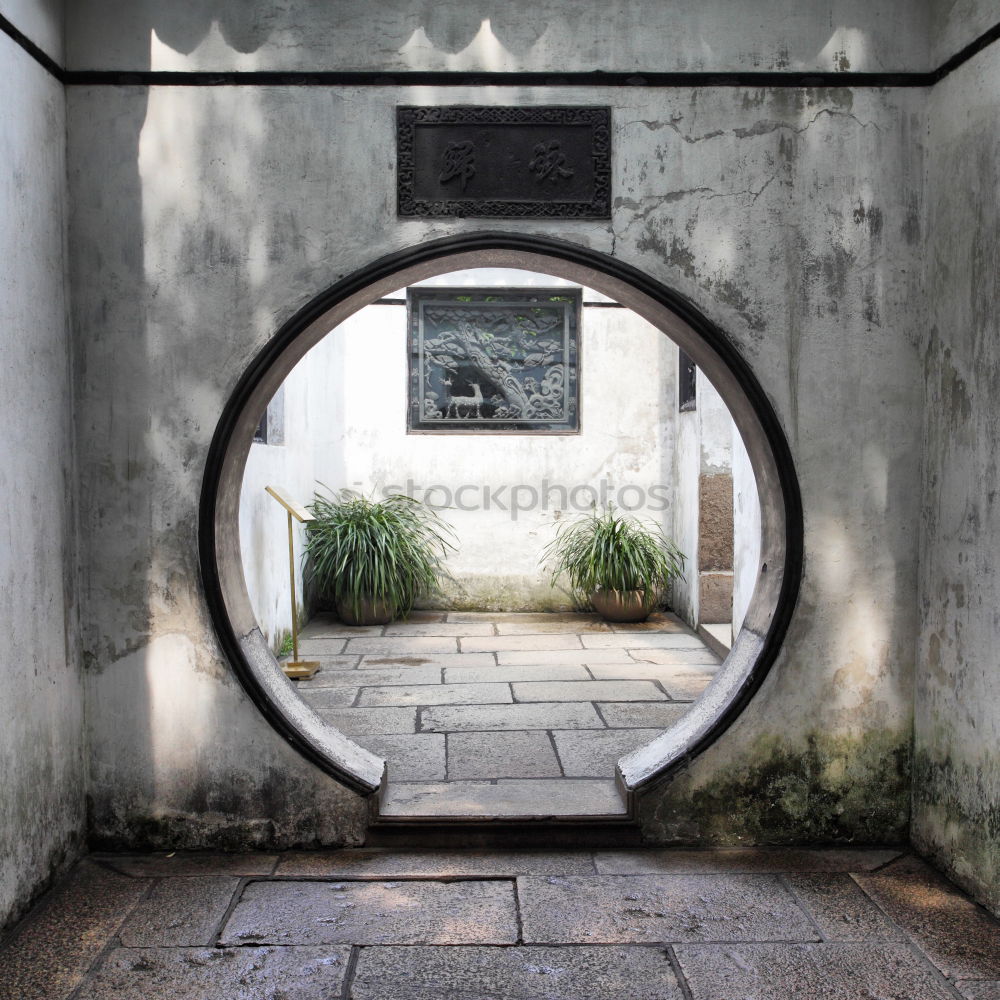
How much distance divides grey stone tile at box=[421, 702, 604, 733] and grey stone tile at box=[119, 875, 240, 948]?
5.13ft

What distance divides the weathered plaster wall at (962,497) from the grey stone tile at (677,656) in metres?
2.85

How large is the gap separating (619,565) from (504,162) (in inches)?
178

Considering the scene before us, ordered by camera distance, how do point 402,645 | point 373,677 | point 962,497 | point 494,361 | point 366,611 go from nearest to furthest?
point 962,497 < point 373,677 < point 402,645 < point 366,611 < point 494,361

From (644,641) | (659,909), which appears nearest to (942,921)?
(659,909)

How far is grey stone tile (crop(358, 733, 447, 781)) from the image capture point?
3.56m

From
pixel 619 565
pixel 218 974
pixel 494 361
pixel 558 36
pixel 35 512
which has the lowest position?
pixel 218 974

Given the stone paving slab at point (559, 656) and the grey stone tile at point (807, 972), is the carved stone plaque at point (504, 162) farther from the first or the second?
the stone paving slab at point (559, 656)

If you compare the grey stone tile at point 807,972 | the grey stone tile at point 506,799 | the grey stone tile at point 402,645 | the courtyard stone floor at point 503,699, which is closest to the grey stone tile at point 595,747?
the courtyard stone floor at point 503,699

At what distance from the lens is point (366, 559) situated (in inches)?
277

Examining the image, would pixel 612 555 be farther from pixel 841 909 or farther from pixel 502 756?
pixel 841 909

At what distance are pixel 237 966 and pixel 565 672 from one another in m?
3.31

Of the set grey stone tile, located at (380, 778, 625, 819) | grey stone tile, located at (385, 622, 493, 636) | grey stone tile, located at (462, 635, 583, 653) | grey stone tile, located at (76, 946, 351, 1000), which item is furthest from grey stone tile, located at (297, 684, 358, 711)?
grey stone tile, located at (76, 946, 351, 1000)

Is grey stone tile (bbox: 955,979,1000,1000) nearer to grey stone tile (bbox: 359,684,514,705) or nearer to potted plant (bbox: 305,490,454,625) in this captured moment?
grey stone tile (bbox: 359,684,514,705)

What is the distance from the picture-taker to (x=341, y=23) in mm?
2850
